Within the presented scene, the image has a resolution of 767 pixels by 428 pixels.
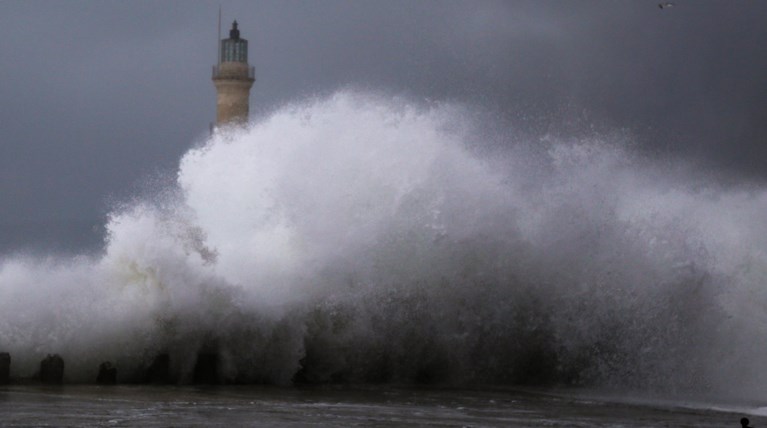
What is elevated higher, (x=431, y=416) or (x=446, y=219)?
(x=446, y=219)

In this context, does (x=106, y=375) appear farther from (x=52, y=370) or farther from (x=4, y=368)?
(x=4, y=368)

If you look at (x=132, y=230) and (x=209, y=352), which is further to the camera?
(x=132, y=230)

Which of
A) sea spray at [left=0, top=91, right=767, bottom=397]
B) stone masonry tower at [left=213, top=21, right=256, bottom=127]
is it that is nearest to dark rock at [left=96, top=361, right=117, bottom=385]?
sea spray at [left=0, top=91, right=767, bottom=397]

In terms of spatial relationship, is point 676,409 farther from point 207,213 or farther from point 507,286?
point 207,213

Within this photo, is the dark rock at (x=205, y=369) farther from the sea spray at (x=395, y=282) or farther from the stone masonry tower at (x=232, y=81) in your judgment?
the stone masonry tower at (x=232, y=81)

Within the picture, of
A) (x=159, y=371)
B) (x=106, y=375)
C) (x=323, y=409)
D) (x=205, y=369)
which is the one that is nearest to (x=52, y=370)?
(x=106, y=375)

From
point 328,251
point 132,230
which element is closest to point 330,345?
point 328,251

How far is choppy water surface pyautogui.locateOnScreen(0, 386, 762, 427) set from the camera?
17250mm

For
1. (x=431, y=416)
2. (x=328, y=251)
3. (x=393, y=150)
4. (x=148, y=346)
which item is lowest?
(x=431, y=416)

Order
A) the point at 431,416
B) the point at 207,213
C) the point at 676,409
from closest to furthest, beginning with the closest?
the point at 431,416, the point at 676,409, the point at 207,213

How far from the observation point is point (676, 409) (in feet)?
64.7

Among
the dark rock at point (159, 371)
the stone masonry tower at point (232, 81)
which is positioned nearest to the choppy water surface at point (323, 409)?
the dark rock at point (159, 371)

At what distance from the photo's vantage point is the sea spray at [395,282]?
2280 cm

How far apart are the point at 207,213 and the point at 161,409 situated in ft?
Answer: 26.3
